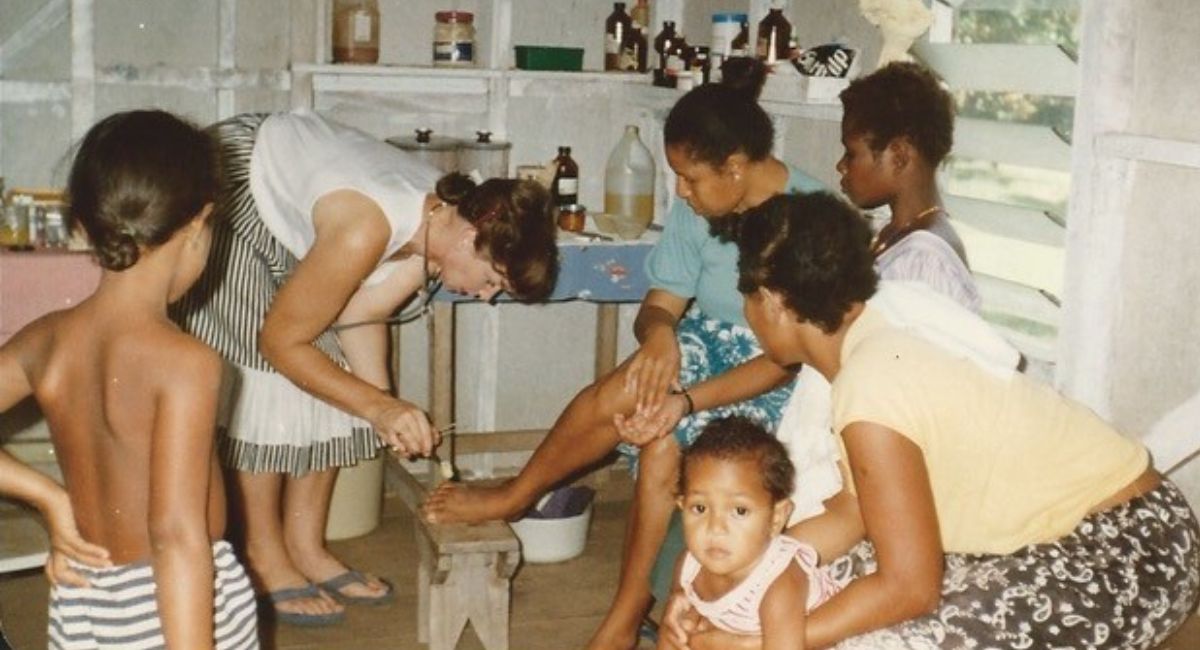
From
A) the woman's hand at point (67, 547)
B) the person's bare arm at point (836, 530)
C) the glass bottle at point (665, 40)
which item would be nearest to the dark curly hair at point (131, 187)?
the woman's hand at point (67, 547)

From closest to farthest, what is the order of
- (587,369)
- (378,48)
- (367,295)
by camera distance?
(367,295) → (378,48) → (587,369)

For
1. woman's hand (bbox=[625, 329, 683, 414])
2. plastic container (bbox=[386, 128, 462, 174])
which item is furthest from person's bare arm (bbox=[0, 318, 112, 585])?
plastic container (bbox=[386, 128, 462, 174])

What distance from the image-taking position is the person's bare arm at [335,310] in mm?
2559

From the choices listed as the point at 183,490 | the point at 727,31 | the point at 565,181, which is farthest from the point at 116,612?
the point at 727,31

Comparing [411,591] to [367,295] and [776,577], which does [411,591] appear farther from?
[776,577]

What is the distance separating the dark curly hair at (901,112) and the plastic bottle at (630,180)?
1.55 m

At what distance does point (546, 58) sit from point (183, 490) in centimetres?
278

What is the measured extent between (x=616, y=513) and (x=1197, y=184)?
7.23 ft

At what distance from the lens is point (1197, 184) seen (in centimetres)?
245

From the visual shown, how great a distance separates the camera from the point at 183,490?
5.69 ft

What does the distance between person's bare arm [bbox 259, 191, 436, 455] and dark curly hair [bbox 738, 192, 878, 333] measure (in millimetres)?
855

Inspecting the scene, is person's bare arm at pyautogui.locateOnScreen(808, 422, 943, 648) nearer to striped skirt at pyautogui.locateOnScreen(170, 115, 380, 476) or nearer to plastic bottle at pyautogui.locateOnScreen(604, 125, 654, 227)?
striped skirt at pyautogui.locateOnScreen(170, 115, 380, 476)

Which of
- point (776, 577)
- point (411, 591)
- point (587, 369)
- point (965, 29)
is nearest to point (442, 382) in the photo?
point (411, 591)

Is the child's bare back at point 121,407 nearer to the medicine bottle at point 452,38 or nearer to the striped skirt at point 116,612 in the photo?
the striped skirt at point 116,612
